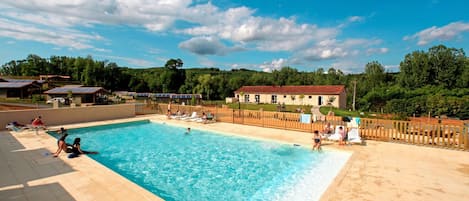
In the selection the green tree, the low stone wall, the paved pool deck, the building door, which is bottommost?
the paved pool deck

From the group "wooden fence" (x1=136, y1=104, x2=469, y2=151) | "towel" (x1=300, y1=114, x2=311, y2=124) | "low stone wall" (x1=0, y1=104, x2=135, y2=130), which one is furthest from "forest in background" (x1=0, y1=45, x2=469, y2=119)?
"low stone wall" (x1=0, y1=104, x2=135, y2=130)

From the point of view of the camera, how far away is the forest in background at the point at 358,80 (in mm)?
21828

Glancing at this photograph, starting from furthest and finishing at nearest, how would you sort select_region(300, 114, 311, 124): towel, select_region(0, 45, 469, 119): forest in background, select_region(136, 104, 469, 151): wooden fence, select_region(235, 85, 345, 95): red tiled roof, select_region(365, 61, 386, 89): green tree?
select_region(365, 61, 386, 89): green tree, select_region(235, 85, 345, 95): red tiled roof, select_region(0, 45, 469, 119): forest in background, select_region(300, 114, 311, 124): towel, select_region(136, 104, 469, 151): wooden fence

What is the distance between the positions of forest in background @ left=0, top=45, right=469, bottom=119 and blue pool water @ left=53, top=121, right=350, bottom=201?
13.0 metres

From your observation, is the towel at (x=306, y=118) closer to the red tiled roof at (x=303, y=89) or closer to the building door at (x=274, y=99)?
the red tiled roof at (x=303, y=89)

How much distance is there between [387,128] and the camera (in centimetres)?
962

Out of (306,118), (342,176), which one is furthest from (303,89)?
(342,176)

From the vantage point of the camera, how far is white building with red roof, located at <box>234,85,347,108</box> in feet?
98.3

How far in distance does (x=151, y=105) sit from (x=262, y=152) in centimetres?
1216

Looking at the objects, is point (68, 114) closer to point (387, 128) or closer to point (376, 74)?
point (387, 128)

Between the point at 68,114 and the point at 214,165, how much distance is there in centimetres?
1056

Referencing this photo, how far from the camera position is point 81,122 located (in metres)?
13.8

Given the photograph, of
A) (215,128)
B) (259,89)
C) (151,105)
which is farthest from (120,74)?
(215,128)

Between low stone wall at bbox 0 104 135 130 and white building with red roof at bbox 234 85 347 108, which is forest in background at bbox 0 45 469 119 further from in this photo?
low stone wall at bbox 0 104 135 130
